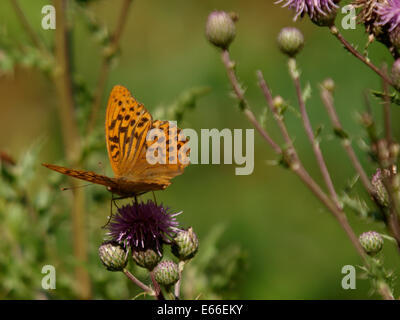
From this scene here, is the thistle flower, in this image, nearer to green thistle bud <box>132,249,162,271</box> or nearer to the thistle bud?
the thistle bud

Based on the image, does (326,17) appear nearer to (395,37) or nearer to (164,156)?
(395,37)

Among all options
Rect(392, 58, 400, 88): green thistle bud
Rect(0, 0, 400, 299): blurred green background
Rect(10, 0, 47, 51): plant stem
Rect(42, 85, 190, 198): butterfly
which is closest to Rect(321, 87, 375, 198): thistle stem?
Rect(392, 58, 400, 88): green thistle bud

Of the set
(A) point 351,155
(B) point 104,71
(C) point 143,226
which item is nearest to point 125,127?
(C) point 143,226

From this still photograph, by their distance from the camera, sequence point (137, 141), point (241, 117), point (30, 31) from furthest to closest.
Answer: point (241, 117), point (30, 31), point (137, 141)

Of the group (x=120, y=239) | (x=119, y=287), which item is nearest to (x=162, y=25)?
(x=119, y=287)

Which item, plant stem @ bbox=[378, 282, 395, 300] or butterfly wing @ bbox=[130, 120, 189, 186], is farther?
butterfly wing @ bbox=[130, 120, 189, 186]

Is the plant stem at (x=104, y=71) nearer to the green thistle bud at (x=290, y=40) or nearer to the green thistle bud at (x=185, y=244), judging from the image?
the green thistle bud at (x=290, y=40)

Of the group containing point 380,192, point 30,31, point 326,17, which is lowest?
point 380,192
